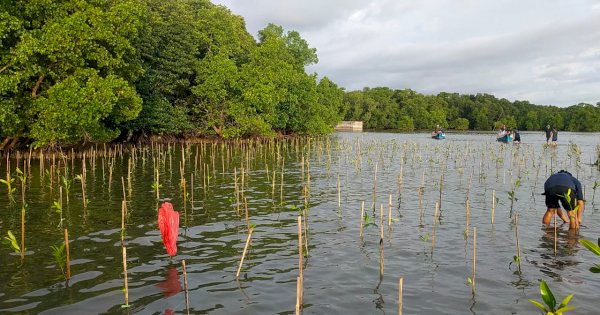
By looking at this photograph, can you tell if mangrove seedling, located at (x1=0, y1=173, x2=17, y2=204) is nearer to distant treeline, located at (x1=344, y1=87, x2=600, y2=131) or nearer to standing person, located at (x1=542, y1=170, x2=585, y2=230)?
standing person, located at (x1=542, y1=170, x2=585, y2=230)

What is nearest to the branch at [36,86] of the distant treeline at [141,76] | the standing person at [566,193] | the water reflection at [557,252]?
the distant treeline at [141,76]

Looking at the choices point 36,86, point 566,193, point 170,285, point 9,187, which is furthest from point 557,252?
point 36,86

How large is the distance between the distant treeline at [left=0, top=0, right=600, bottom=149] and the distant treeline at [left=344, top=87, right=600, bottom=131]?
48.2m

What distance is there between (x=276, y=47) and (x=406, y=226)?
119ft

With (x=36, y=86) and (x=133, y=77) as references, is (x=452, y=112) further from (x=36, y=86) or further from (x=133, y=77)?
(x=36, y=86)

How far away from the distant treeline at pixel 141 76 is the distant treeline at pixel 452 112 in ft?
158

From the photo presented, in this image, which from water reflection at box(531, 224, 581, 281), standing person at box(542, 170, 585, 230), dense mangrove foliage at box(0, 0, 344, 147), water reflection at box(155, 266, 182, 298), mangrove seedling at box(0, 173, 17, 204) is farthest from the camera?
dense mangrove foliage at box(0, 0, 344, 147)

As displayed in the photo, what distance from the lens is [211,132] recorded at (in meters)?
A: 41.7

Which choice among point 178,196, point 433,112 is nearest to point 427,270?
point 178,196

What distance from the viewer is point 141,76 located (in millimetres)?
33438

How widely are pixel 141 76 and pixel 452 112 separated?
116 m

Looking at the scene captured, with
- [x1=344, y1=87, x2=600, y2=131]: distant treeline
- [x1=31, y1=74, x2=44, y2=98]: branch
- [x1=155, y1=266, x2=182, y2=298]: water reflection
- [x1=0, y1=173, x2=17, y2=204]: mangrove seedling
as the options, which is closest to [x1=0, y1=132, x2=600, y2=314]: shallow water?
[x1=155, y1=266, x2=182, y2=298]: water reflection

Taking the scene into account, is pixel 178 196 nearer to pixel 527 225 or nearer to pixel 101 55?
pixel 527 225

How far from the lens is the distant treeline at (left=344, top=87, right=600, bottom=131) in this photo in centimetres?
12056
